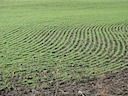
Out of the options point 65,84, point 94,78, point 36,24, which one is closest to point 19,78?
point 65,84

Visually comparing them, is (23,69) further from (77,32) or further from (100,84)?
(77,32)

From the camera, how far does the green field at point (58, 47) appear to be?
1052 centimetres

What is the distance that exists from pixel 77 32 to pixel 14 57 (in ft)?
19.8

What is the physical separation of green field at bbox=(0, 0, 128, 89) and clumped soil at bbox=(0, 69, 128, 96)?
40 cm

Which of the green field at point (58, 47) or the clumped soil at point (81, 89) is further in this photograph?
the green field at point (58, 47)

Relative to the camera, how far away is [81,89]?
9.27 meters

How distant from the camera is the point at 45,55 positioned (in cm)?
1254

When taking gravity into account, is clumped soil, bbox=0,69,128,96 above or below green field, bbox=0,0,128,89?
below

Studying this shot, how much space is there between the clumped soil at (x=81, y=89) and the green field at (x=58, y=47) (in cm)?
40

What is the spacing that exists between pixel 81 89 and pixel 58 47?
479 centimetres

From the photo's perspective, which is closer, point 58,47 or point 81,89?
point 81,89

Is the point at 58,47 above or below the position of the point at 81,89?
above

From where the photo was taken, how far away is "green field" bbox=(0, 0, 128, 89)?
10.5 metres

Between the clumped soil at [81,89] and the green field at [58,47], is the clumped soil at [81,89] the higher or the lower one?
the lower one
